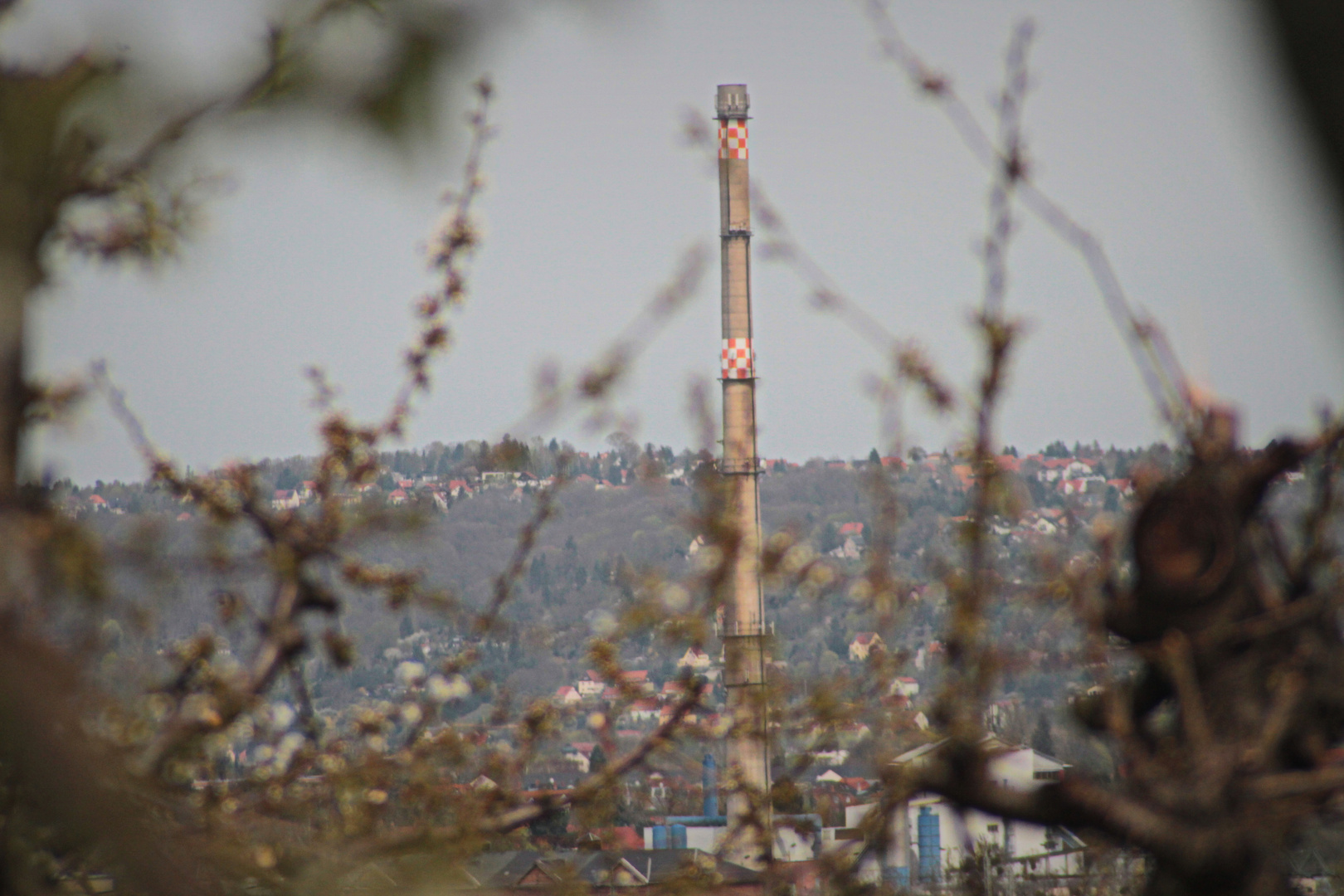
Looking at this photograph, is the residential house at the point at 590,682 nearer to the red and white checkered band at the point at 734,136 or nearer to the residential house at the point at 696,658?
the residential house at the point at 696,658

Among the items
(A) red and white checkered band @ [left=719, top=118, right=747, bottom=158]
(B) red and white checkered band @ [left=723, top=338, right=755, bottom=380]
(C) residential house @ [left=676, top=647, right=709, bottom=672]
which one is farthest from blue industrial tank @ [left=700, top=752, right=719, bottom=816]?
(A) red and white checkered band @ [left=719, top=118, right=747, bottom=158]

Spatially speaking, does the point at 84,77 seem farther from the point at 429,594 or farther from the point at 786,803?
the point at 786,803

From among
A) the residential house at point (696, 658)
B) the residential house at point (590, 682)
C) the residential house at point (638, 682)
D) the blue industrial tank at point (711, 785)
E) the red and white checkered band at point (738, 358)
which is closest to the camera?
the residential house at point (638, 682)

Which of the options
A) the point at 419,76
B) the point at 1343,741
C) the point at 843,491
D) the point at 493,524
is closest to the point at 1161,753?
the point at 1343,741

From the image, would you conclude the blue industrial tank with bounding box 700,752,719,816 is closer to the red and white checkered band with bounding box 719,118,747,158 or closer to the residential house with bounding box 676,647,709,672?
the residential house with bounding box 676,647,709,672

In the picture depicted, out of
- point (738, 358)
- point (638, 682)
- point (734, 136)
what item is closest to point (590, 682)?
point (638, 682)

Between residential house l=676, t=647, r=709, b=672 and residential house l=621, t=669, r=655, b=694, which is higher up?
residential house l=676, t=647, r=709, b=672

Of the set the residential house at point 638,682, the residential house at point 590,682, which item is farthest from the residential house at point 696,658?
the residential house at point 590,682

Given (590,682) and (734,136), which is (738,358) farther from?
(590,682)
